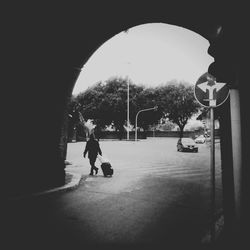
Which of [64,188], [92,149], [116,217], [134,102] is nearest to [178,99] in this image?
[134,102]

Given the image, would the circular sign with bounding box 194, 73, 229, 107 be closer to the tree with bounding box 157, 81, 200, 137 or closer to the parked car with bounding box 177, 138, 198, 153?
the parked car with bounding box 177, 138, 198, 153

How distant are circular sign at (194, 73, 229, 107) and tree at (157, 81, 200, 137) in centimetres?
5145

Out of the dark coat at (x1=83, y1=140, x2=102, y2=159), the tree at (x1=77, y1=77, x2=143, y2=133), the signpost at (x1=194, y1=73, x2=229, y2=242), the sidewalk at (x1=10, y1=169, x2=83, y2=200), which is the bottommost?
the sidewalk at (x1=10, y1=169, x2=83, y2=200)

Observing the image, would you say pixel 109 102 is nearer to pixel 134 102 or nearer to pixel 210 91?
pixel 134 102

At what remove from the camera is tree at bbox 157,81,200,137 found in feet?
181

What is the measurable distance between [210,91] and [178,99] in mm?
51980

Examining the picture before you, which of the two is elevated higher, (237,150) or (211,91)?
(211,91)

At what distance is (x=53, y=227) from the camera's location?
15.5 feet

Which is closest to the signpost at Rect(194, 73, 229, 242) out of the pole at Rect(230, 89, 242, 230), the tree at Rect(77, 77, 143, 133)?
the pole at Rect(230, 89, 242, 230)

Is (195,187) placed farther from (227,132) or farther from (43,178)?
(43,178)

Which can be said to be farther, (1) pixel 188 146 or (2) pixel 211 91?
(1) pixel 188 146

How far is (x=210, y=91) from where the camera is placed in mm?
4648

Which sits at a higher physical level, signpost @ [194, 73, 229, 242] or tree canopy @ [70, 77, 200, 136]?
tree canopy @ [70, 77, 200, 136]

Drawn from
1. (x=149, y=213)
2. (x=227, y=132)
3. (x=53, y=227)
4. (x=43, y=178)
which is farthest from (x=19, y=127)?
(x=227, y=132)
